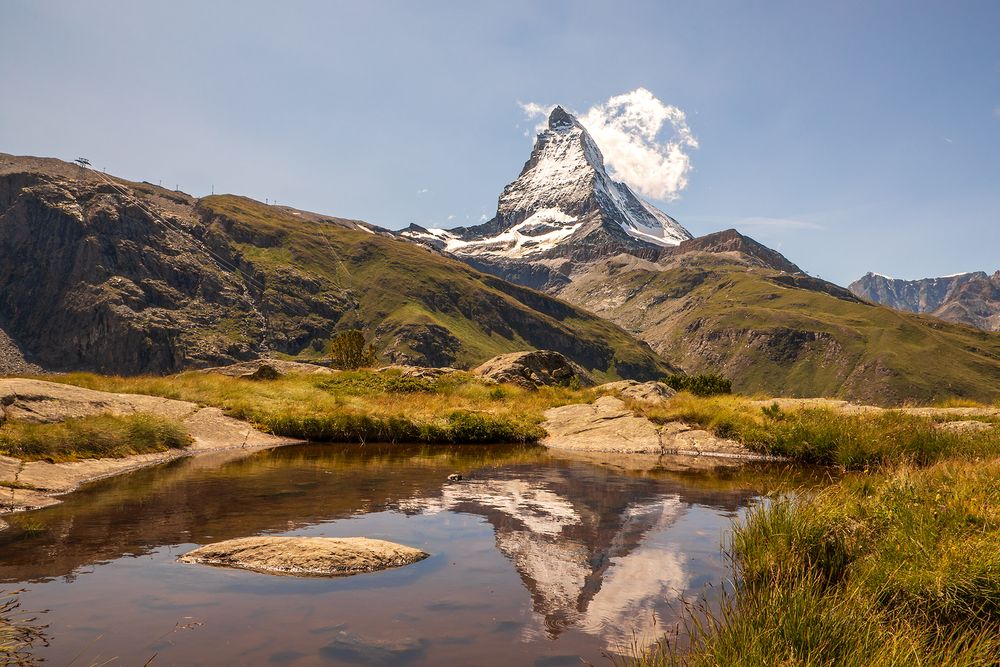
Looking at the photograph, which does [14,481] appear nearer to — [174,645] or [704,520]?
[174,645]

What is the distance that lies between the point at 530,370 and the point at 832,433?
1080 inches

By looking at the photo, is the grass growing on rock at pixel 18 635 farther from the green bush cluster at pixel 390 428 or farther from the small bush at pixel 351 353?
the small bush at pixel 351 353

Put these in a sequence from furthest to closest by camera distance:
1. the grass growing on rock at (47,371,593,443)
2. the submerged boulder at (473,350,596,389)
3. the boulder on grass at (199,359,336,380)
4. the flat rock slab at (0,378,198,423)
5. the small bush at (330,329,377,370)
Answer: the small bush at (330,329,377,370), the submerged boulder at (473,350,596,389), the boulder on grass at (199,359,336,380), the grass growing on rock at (47,371,593,443), the flat rock slab at (0,378,198,423)

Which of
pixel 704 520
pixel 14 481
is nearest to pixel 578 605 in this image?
pixel 704 520

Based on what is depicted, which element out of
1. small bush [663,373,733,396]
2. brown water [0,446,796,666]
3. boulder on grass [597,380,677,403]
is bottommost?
brown water [0,446,796,666]

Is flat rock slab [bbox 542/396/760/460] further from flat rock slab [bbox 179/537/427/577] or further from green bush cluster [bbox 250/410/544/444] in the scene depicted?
flat rock slab [bbox 179/537/427/577]

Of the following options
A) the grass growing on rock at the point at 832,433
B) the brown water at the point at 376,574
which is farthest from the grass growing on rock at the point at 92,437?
the grass growing on rock at the point at 832,433

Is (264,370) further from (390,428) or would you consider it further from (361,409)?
(390,428)

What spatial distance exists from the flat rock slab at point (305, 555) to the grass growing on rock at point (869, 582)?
5.66m

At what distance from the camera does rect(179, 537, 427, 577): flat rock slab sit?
11.1 m

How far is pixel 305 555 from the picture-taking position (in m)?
11.3

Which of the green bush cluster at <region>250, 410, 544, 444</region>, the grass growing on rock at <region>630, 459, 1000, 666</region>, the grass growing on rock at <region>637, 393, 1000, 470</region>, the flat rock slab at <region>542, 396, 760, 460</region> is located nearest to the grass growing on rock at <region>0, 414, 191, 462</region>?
the green bush cluster at <region>250, 410, 544, 444</region>

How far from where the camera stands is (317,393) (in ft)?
124

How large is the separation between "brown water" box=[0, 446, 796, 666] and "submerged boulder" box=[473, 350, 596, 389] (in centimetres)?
2767
